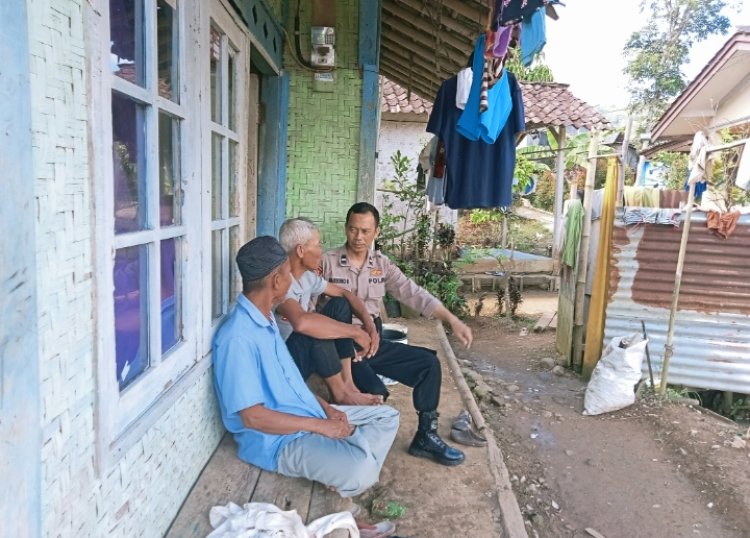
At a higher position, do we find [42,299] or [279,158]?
[279,158]

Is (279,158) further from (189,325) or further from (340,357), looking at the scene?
(189,325)

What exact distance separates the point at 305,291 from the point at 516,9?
1944mm

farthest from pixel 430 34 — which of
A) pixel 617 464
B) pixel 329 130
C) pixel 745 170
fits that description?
pixel 617 464

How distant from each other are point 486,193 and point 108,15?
9.53ft

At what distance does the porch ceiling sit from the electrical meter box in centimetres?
89

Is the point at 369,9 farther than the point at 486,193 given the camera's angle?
Yes

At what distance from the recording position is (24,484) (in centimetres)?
112

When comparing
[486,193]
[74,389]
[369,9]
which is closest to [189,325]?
[74,389]

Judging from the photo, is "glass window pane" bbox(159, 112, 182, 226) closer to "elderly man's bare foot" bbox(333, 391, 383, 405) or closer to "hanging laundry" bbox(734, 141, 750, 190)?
"elderly man's bare foot" bbox(333, 391, 383, 405)

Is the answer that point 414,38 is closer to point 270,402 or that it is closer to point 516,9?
point 516,9

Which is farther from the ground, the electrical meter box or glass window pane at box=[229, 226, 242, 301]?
the electrical meter box

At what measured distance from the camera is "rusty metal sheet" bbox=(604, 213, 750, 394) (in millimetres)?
6254

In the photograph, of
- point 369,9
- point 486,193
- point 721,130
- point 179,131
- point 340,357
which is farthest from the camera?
point 721,130

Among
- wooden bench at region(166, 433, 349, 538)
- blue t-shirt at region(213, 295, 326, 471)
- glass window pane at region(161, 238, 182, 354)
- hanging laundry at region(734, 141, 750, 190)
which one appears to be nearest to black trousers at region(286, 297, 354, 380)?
blue t-shirt at region(213, 295, 326, 471)
